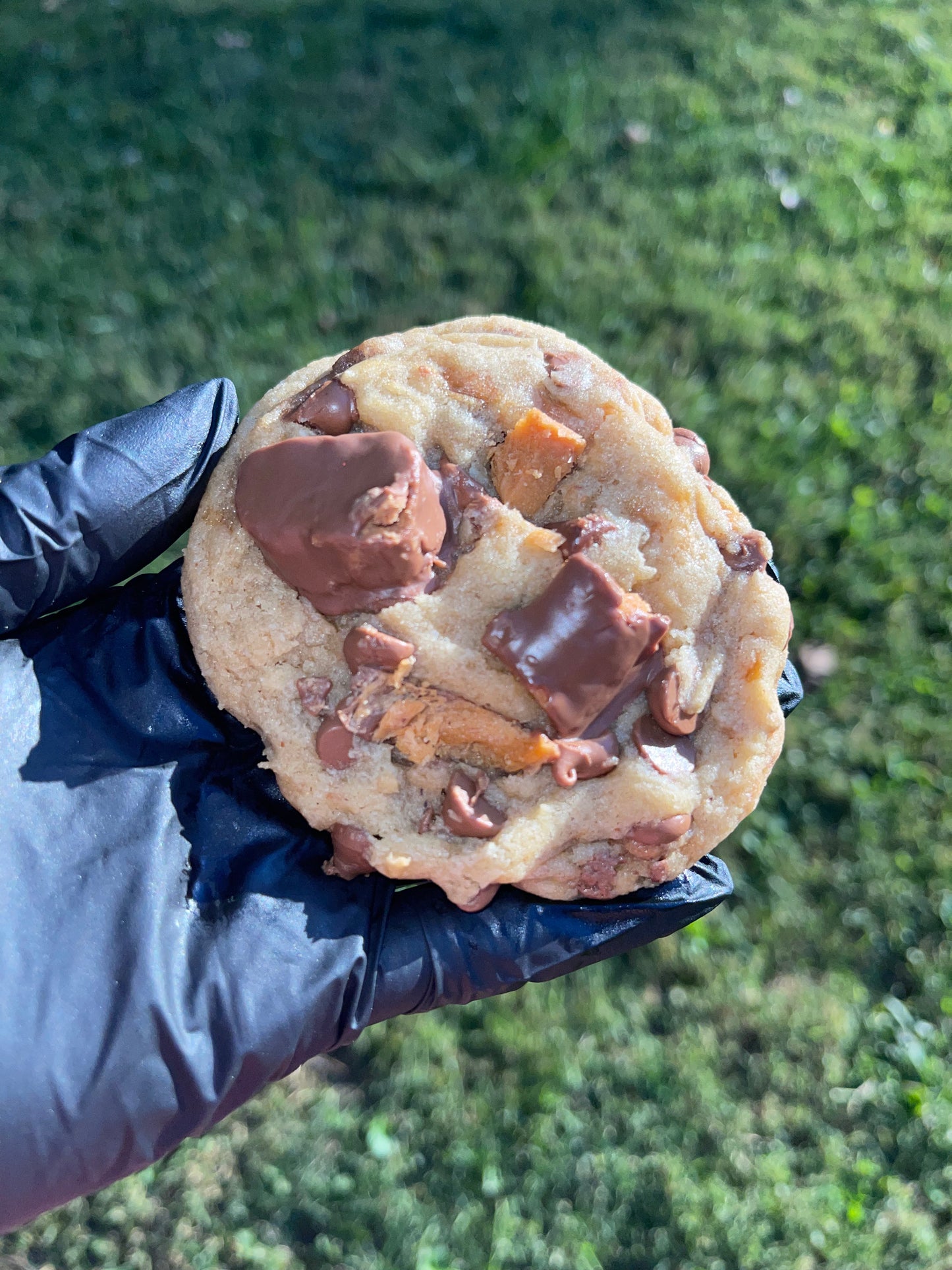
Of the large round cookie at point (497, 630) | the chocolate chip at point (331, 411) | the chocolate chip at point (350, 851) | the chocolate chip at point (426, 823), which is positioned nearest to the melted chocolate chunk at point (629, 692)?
the large round cookie at point (497, 630)

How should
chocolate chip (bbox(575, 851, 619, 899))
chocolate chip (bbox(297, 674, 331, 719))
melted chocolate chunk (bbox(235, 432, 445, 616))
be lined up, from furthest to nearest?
chocolate chip (bbox(575, 851, 619, 899)), chocolate chip (bbox(297, 674, 331, 719)), melted chocolate chunk (bbox(235, 432, 445, 616))

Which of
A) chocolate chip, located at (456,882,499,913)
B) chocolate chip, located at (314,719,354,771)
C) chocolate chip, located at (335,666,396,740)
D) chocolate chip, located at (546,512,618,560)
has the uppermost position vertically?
chocolate chip, located at (546,512,618,560)

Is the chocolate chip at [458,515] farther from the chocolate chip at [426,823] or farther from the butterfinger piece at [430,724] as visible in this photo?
the chocolate chip at [426,823]

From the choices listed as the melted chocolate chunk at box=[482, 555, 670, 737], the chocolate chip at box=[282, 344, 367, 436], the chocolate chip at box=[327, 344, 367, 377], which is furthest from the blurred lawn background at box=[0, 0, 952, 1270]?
the chocolate chip at box=[282, 344, 367, 436]

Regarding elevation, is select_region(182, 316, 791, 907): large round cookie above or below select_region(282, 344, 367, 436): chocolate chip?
below

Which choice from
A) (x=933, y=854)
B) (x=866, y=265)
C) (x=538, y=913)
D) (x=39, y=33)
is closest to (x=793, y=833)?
(x=933, y=854)

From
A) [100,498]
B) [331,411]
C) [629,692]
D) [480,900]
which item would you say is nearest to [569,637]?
[629,692]

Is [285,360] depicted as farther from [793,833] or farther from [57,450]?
[793,833]

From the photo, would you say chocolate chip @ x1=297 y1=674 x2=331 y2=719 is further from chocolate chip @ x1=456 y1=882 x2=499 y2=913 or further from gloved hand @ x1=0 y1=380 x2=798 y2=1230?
chocolate chip @ x1=456 y1=882 x2=499 y2=913
